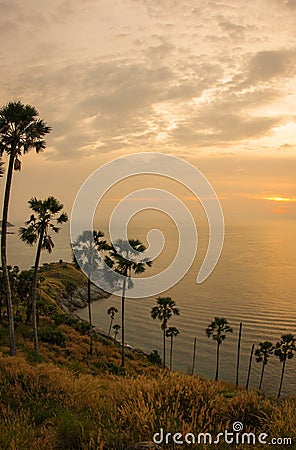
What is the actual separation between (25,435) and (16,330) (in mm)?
30640

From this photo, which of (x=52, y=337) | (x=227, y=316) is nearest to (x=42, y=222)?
(x=52, y=337)

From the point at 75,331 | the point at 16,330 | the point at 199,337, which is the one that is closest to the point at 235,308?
the point at 199,337

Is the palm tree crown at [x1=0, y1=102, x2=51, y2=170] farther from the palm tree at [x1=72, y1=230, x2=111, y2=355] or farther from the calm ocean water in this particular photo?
the calm ocean water

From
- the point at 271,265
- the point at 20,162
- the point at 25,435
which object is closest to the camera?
the point at 25,435

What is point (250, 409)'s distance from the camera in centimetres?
838

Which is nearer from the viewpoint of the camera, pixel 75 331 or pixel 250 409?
pixel 250 409

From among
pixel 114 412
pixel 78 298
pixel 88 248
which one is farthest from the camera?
pixel 78 298

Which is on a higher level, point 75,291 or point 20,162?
point 20,162

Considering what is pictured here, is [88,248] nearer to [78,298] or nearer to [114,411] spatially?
[114,411]

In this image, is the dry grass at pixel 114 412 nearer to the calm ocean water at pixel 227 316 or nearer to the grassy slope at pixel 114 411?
the grassy slope at pixel 114 411

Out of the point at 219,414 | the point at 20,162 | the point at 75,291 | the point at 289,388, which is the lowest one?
the point at 289,388

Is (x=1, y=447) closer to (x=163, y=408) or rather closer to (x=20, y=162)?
(x=163, y=408)

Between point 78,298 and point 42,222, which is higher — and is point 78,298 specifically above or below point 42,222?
below

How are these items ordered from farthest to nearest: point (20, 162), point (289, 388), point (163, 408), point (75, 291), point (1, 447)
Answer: point (75, 291), point (289, 388), point (20, 162), point (163, 408), point (1, 447)
